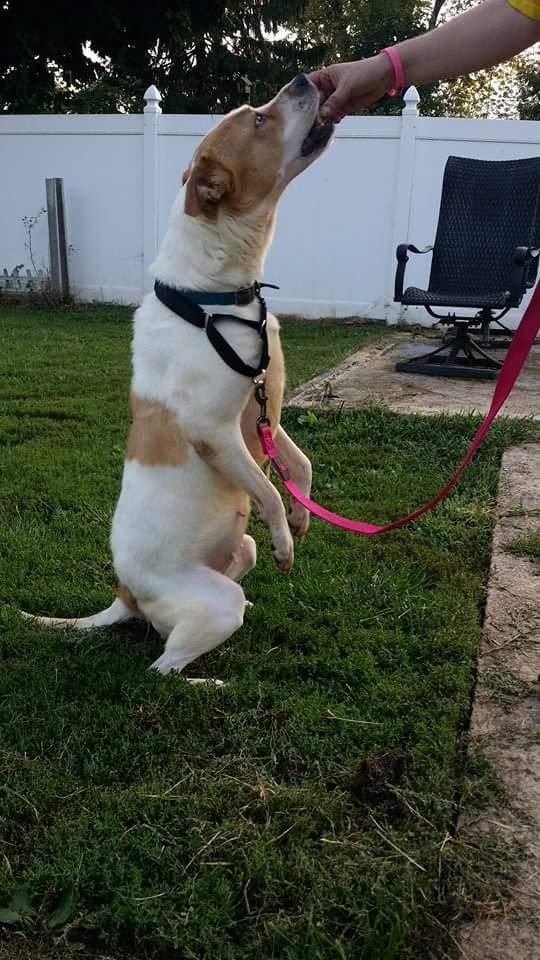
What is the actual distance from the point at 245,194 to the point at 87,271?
9.50m

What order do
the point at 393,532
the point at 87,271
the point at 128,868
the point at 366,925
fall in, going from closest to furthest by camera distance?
the point at 366,925 → the point at 128,868 → the point at 393,532 → the point at 87,271

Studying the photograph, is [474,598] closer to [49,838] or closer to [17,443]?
[49,838]

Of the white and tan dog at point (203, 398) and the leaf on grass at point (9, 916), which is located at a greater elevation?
the white and tan dog at point (203, 398)

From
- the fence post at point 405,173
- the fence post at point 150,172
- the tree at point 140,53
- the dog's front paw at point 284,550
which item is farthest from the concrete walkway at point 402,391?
the tree at point 140,53

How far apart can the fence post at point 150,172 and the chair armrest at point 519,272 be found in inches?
200

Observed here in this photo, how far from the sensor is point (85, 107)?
59.5 feet

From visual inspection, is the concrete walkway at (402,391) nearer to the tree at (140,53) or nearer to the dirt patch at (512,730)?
the dirt patch at (512,730)

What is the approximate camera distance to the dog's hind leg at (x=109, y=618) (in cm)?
288

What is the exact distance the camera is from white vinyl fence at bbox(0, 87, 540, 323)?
9984 mm

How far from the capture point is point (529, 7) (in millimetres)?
2074

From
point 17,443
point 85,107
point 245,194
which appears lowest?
point 17,443

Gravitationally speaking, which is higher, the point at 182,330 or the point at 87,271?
the point at 182,330

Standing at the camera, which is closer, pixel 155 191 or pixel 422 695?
pixel 422 695

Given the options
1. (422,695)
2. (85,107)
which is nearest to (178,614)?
(422,695)
